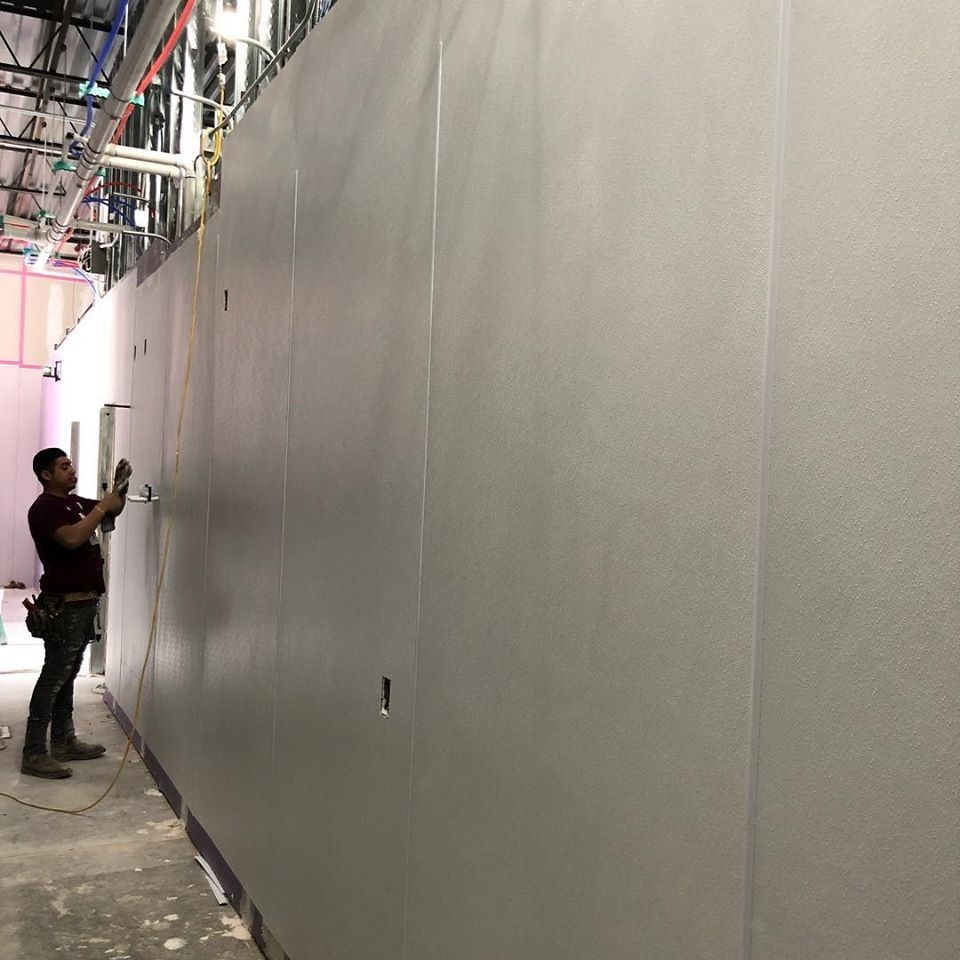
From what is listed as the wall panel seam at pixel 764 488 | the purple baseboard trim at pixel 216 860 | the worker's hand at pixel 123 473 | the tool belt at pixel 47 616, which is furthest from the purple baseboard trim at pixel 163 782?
the wall panel seam at pixel 764 488

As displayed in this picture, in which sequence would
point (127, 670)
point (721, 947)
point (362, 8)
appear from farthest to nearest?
point (127, 670), point (362, 8), point (721, 947)

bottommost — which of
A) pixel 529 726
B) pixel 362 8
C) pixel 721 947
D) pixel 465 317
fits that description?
pixel 721 947

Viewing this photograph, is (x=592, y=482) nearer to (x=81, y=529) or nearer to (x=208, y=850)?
(x=208, y=850)

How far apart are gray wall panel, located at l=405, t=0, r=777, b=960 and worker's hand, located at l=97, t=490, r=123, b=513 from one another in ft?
9.54

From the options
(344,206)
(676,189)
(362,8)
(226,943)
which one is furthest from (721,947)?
(226,943)

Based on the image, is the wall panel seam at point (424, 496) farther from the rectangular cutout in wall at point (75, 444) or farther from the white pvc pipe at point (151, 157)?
the rectangular cutout in wall at point (75, 444)

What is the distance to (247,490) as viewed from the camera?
287cm

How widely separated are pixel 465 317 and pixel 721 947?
3.43ft

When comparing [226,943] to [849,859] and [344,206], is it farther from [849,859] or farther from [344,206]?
[849,859]

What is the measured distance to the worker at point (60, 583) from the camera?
416cm

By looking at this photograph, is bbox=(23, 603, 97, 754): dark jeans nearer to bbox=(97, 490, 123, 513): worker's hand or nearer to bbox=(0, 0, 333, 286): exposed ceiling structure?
bbox=(97, 490, 123, 513): worker's hand

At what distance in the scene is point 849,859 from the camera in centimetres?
87

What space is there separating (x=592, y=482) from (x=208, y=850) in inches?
106

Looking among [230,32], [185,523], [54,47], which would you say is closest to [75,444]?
[54,47]
